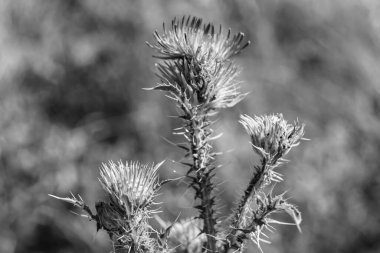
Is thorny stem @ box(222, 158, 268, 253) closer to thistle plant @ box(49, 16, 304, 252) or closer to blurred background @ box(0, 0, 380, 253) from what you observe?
thistle plant @ box(49, 16, 304, 252)

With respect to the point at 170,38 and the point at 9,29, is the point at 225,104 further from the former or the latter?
the point at 9,29

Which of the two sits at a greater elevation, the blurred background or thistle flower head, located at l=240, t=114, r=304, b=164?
the blurred background

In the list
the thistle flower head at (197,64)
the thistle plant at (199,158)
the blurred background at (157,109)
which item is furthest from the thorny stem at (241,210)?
the blurred background at (157,109)

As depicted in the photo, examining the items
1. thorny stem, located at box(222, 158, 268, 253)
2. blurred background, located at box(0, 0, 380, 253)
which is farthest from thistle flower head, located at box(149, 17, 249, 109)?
blurred background, located at box(0, 0, 380, 253)

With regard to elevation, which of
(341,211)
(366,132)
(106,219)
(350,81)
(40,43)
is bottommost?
(106,219)

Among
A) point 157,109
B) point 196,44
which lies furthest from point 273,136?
point 157,109

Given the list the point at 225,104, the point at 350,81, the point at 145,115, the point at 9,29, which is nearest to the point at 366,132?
the point at 350,81

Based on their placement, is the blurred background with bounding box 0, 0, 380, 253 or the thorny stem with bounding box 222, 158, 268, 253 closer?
the thorny stem with bounding box 222, 158, 268, 253

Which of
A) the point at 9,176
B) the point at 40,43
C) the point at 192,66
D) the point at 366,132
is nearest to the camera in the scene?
the point at 192,66
